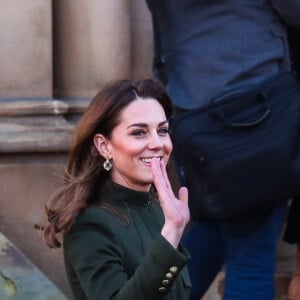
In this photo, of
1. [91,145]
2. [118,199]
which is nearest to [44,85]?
[91,145]

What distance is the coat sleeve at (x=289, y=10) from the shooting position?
3.79 meters

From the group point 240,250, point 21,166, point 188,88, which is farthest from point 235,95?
point 21,166

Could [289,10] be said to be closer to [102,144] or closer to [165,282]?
[102,144]

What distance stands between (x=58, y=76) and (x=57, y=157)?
433 millimetres

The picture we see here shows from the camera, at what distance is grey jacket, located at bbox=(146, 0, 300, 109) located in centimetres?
386

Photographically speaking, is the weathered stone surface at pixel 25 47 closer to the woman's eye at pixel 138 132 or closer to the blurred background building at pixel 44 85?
the blurred background building at pixel 44 85

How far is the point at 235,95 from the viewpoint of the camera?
379cm

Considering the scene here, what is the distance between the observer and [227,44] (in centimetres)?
389

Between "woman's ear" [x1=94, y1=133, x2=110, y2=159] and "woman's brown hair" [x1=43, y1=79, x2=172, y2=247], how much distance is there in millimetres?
11

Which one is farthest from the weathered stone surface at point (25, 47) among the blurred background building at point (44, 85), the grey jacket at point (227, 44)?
the grey jacket at point (227, 44)

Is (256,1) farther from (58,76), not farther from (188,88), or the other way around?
(58,76)

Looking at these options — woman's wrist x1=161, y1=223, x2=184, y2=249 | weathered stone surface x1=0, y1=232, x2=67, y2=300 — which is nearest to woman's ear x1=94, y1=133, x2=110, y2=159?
woman's wrist x1=161, y1=223, x2=184, y2=249

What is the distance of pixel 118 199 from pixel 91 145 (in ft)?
0.59

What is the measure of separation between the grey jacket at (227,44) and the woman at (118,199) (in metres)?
0.97
